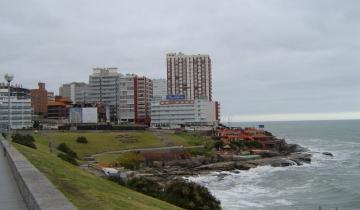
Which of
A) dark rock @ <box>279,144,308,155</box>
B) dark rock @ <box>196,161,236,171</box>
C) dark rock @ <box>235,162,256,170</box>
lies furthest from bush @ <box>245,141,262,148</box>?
dark rock @ <box>196,161,236,171</box>

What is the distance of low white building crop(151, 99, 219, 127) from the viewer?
172m

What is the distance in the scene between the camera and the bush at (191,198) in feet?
95.7

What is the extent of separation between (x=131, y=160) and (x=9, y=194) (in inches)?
2342

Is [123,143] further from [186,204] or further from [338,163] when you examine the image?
[186,204]

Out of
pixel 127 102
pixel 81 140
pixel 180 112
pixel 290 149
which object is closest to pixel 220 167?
pixel 81 140

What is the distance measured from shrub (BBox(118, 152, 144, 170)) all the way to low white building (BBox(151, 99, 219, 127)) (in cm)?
9221

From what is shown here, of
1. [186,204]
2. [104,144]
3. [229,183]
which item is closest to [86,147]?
[104,144]

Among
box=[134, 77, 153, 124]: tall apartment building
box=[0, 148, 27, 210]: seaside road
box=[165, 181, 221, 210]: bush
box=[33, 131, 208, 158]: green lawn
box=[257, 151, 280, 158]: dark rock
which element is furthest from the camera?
box=[134, 77, 153, 124]: tall apartment building

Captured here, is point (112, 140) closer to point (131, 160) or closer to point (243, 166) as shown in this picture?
point (131, 160)

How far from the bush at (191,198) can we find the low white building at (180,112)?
141 m

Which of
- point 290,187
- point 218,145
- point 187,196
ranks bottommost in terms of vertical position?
point 290,187

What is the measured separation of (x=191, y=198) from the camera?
98.2 feet

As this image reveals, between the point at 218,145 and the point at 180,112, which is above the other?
the point at 180,112

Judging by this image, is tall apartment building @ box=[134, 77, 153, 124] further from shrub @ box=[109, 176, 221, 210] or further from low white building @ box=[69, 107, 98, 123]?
shrub @ box=[109, 176, 221, 210]
